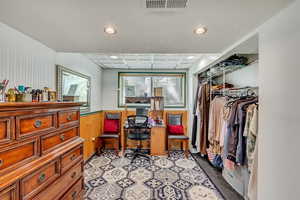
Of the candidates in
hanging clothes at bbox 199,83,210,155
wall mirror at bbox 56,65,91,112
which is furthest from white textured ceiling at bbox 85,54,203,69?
hanging clothes at bbox 199,83,210,155

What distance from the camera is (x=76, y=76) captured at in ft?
10.4

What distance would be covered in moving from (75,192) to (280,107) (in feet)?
6.49

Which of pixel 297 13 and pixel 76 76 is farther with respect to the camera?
pixel 76 76

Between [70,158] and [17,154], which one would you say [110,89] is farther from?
[17,154]

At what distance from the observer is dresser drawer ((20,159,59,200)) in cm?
101

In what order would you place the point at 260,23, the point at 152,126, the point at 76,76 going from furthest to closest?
the point at 152,126 < the point at 76,76 < the point at 260,23

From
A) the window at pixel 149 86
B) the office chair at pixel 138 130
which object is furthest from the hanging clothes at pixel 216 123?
the window at pixel 149 86

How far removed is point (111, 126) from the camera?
4645 millimetres

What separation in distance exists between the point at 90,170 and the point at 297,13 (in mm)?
3648

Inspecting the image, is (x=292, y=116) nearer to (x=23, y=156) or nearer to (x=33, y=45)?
Result: (x=23, y=156)

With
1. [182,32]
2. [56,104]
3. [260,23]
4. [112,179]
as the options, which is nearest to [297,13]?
[260,23]

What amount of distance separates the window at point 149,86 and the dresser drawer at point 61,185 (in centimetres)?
336

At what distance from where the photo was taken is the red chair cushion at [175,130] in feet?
14.7

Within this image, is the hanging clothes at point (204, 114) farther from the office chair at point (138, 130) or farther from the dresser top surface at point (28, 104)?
the dresser top surface at point (28, 104)
